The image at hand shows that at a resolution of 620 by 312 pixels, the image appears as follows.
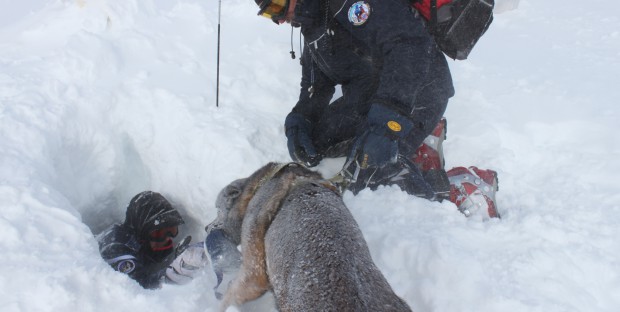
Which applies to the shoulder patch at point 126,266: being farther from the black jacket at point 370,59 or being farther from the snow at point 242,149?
the black jacket at point 370,59

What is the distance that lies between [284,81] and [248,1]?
2677 millimetres

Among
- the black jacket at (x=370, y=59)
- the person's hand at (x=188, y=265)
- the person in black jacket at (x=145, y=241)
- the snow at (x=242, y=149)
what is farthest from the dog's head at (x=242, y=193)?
the person in black jacket at (x=145, y=241)

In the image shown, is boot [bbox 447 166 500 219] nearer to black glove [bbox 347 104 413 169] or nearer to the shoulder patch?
black glove [bbox 347 104 413 169]

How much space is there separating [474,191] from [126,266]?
3.18 meters

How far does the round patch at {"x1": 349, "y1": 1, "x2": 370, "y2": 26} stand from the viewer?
110 inches

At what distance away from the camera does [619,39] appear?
21.2 ft

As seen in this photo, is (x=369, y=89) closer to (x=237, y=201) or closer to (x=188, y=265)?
(x=237, y=201)

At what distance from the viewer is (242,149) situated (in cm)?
416

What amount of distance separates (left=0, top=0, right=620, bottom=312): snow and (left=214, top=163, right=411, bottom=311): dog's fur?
0.53 metres

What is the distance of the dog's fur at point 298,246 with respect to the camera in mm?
1590

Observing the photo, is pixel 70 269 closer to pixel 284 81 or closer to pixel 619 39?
pixel 284 81

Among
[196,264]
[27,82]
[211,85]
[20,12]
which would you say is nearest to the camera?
[196,264]

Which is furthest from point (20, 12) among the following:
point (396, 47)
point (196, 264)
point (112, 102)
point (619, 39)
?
point (619, 39)

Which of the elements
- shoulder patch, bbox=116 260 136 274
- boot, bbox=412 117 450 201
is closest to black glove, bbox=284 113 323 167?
boot, bbox=412 117 450 201
